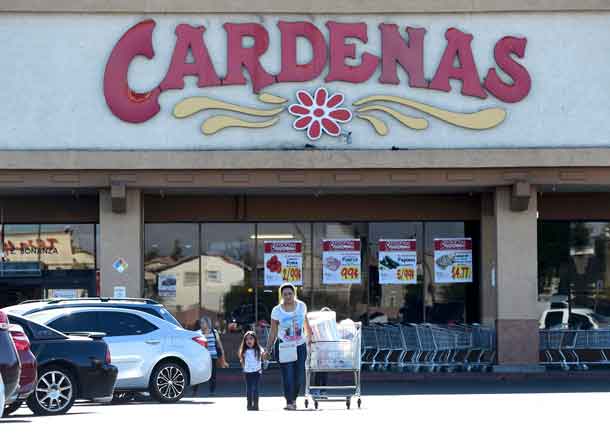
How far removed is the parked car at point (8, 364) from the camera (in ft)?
51.7

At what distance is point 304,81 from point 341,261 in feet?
17.6

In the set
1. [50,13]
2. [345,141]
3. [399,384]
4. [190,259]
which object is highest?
[50,13]

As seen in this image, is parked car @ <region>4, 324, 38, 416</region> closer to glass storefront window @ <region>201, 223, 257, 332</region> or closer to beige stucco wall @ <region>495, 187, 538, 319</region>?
beige stucco wall @ <region>495, 187, 538, 319</region>

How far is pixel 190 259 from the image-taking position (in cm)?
3275

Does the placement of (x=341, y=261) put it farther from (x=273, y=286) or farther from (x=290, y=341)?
(x=290, y=341)

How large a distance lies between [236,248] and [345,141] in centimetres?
485

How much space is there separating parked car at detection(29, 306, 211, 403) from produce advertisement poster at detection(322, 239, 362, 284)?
9.82 meters

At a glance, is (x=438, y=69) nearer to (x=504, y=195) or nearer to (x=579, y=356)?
(x=504, y=195)

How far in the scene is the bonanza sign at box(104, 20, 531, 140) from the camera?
2927 centimetres

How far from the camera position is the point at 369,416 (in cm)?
1908

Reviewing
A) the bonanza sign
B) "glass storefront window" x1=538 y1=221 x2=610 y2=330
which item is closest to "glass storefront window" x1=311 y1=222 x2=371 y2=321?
the bonanza sign

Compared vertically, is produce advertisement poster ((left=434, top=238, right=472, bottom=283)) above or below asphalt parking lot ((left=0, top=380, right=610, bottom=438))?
above

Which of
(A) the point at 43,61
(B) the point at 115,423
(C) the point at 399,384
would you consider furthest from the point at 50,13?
(B) the point at 115,423

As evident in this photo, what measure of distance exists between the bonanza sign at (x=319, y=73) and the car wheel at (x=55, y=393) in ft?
35.6
